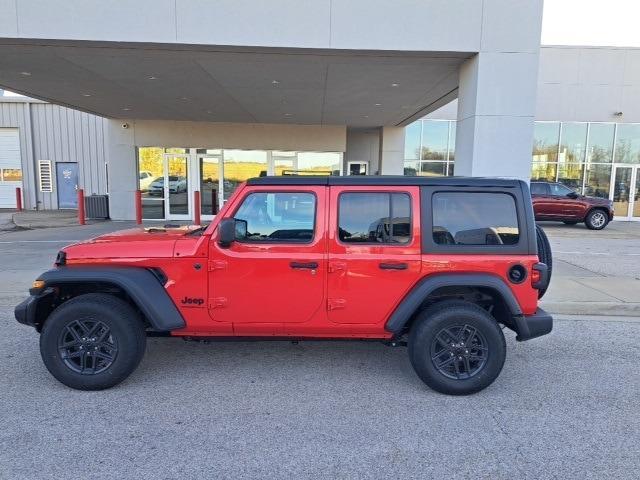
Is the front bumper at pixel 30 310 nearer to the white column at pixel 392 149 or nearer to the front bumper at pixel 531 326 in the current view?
the front bumper at pixel 531 326

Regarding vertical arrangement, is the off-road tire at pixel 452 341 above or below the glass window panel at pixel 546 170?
below

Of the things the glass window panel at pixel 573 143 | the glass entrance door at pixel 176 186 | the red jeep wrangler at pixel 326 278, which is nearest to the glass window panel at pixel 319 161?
the glass entrance door at pixel 176 186

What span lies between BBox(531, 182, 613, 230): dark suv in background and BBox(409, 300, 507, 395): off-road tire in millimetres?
14929

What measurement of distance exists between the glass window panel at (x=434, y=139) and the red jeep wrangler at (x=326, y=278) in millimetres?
17046

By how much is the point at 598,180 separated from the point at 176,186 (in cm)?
1815

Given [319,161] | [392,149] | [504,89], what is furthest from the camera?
[392,149]

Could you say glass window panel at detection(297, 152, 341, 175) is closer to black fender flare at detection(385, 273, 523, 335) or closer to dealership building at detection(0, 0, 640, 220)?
dealership building at detection(0, 0, 640, 220)

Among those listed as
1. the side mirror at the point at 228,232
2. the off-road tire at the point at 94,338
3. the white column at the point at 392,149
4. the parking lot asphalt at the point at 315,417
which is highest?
the white column at the point at 392,149

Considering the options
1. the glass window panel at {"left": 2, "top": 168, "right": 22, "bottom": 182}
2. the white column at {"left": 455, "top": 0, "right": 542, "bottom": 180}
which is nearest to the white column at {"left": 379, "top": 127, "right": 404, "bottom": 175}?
the white column at {"left": 455, "top": 0, "right": 542, "bottom": 180}

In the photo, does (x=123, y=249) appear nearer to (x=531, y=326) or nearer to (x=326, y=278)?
(x=326, y=278)

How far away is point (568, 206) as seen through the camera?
1714 centimetres

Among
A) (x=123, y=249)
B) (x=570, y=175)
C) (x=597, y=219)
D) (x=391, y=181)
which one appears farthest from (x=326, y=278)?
(x=570, y=175)

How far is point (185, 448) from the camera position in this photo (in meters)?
2.98

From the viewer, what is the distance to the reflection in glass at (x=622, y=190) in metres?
19.8
